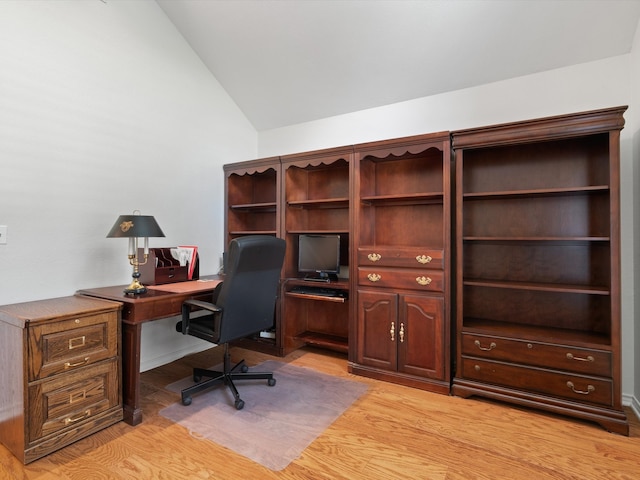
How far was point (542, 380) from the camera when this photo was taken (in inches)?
88.6

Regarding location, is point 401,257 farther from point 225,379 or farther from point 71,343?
point 71,343

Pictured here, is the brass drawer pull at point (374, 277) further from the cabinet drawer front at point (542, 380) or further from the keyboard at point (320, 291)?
the cabinet drawer front at point (542, 380)

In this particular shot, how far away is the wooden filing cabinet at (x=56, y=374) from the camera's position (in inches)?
67.5

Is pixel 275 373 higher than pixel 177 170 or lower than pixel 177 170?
lower

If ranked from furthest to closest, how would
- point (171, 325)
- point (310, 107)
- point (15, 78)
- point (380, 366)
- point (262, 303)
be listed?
point (310, 107) < point (171, 325) < point (380, 366) < point (262, 303) < point (15, 78)

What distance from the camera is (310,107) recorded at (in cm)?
364

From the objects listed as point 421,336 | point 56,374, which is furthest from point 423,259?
point 56,374

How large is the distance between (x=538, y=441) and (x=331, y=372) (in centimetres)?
154

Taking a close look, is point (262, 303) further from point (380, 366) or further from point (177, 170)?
point (177, 170)

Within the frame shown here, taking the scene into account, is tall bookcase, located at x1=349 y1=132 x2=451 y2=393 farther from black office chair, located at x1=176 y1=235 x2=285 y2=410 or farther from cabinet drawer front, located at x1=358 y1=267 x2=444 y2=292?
black office chair, located at x1=176 y1=235 x2=285 y2=410

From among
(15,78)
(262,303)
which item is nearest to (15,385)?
(262,303)

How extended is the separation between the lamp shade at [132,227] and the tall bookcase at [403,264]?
5.41 ft

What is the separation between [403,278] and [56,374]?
2342 mm

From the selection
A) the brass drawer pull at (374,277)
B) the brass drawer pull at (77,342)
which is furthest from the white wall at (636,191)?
the brass drawer pull at (77,342)
